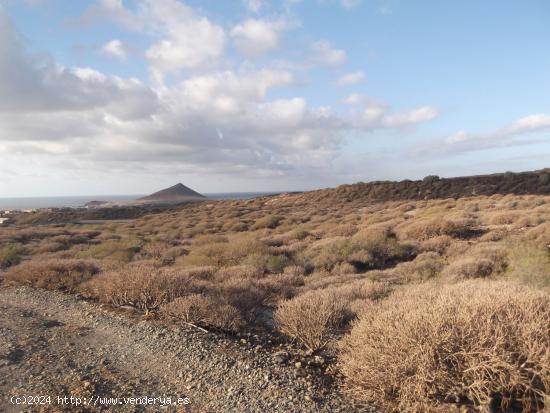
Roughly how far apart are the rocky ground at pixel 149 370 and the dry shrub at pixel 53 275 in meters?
3.11

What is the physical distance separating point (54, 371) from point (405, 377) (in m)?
4.71

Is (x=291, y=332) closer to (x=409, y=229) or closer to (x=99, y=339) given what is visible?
(x=99, y=339)

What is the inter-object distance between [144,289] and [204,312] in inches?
76.0

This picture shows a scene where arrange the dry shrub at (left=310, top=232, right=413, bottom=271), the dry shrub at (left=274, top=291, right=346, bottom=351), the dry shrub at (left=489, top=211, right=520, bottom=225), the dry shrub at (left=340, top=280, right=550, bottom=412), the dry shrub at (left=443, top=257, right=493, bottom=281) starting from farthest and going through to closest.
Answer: the dry shrub at (left=489, top=211, right=520, bottom=225) < the dry shrub at (left=310, top=232, right=413, bottom=271) < the dry shrub at (left=443, top=257, right=493, bottom=281) < the dry shrub at (left=274, top=291, right=346, bottom=351) < the dry shrub at (left=340, top=280, right=550, bottom=412)

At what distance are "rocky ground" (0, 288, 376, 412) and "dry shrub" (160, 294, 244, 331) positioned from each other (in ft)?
1.17

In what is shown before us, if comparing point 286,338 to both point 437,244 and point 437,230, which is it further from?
point 437,230

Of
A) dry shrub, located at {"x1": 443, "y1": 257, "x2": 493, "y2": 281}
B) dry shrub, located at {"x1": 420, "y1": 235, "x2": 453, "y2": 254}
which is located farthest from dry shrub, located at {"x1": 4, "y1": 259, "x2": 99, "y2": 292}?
dry shrub, located at {"x1": 420, "y1": 235, "x2": 453, "y2": 254}

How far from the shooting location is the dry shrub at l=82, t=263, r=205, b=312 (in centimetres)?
866

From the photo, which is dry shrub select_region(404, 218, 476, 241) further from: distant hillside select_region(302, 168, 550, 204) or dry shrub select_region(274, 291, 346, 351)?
distant hillside select_region(302, 168, 550, 204)

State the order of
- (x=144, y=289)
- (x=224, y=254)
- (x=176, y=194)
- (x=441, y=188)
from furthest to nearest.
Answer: (x=176, y=194)
(x=441, y=188)
(x=224, y=254)
(x=144, y=289)

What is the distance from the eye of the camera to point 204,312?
762 centimetres

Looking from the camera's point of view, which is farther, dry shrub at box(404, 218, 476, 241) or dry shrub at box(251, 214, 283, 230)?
dry shrub at box(251, 214, 283, 230)

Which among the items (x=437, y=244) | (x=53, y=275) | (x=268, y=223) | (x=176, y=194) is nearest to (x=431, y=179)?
(x=268, y=223)

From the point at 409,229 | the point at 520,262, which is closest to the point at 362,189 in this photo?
the point at 409,229
